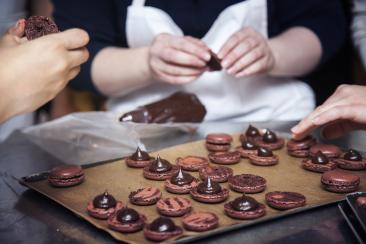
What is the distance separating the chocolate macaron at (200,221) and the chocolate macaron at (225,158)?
1.17ft

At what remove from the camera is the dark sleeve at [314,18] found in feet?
6.77

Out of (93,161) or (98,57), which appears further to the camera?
(98,57)

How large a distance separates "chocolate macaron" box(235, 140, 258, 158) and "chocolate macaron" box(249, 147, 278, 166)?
0.03 m

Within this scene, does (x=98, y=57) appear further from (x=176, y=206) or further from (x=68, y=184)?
(x=176, y=206)

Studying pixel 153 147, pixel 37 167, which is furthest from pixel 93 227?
pixel 153 147

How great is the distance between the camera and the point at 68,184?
1194 millimetres

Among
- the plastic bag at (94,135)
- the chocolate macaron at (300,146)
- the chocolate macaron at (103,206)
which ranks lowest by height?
the plastic bag at (94,135)

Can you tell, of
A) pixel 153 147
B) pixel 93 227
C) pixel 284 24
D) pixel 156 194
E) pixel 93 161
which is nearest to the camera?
pixel 93 227

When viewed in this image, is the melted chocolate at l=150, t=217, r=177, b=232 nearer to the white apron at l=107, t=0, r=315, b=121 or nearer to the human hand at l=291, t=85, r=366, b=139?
the human hand at l=291, t=85, r=366, b=139

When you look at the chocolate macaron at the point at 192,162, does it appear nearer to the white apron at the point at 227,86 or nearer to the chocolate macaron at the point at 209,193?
the chocolate macaron at the point at 209,193

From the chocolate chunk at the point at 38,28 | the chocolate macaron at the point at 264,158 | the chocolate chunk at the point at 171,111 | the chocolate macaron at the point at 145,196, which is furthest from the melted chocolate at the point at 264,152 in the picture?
the chocolate chunk at the point at 38,28

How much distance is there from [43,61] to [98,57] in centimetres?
89

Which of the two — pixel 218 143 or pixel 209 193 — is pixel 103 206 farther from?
pixel 218 143

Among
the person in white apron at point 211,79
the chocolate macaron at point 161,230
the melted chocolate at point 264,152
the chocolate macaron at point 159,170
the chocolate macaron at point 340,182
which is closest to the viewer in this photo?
the chocolate macaron at point 161,230
